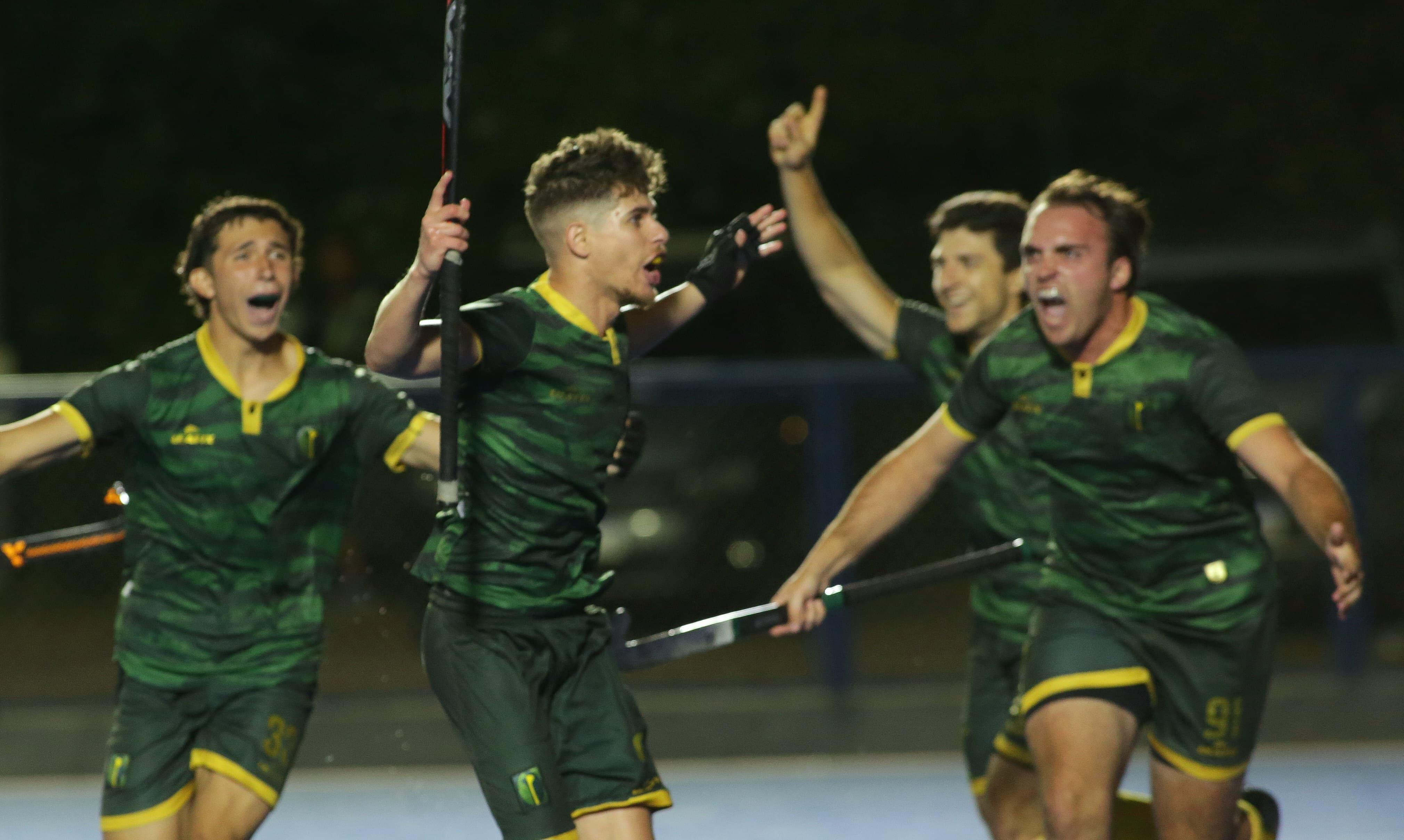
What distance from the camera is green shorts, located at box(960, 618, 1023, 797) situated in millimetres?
6043

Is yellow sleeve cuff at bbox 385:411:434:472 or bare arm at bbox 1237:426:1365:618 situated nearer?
bare arm at bbox 1237:426:1365:618

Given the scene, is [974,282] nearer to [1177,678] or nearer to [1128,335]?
[1128,335]

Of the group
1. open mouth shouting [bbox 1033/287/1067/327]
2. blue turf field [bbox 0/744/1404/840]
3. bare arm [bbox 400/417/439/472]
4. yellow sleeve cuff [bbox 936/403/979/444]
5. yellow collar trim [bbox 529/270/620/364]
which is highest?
yellow collar trim [bbox 529/270/620/364]

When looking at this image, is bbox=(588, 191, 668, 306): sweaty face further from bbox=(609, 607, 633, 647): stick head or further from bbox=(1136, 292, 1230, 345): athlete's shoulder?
bbox=(1136, 292, 1230, 345): athlete's shoulder

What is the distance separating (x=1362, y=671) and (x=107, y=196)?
8845mm

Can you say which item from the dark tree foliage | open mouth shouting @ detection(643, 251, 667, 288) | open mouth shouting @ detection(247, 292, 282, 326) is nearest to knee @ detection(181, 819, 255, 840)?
open mouth shouting @ detection(247, 292, 282, 326)

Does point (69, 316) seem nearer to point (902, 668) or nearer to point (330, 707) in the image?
point (330, 707)

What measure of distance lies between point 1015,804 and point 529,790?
1.95m

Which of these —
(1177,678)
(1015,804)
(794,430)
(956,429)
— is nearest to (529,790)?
(956,429)

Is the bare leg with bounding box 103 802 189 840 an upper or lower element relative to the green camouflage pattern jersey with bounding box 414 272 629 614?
lower

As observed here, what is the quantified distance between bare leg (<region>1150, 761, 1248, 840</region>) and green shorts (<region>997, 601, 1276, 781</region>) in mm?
30

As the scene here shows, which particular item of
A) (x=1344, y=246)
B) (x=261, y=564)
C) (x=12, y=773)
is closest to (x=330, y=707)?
(x=12, y=773)

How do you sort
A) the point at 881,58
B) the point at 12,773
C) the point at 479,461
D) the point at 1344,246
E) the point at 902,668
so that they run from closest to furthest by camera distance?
the point at 479,461
the point at 12,773
the point at 902,668
the point at 1344,246
the point at 881,58

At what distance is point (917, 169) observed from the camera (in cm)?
1416
